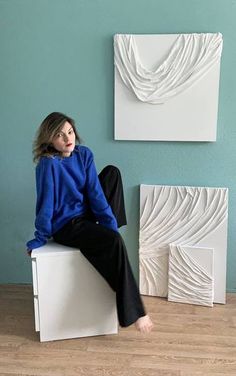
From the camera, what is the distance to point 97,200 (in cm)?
195

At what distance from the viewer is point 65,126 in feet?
6.15

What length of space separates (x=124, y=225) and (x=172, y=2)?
109 centimetres

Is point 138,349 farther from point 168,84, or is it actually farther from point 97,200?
point 168,84

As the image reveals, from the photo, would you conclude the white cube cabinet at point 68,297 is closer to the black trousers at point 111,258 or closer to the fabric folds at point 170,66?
the black trousers at point 111,258

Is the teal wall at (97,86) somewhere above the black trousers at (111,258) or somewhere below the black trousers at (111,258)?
above

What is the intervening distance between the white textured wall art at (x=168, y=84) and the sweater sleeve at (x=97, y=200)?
14.9 inches

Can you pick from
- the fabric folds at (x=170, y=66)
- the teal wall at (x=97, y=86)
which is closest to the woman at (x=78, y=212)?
the teal wall at (x=97, y=86)

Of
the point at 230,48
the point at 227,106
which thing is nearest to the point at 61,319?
the point at 227,106

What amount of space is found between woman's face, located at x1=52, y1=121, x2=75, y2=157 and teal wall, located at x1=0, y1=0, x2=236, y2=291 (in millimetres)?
384

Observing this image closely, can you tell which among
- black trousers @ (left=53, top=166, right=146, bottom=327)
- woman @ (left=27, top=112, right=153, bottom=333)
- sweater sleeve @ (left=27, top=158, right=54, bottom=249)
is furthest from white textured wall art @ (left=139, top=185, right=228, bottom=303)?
sweater sleeve @ (left=27, top=158, right=54, bottom=249)

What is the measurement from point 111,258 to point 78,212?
Result: 0.92 ft

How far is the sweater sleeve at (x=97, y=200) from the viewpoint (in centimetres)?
194

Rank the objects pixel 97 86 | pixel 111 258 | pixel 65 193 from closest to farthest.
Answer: pixel 111 258, pixel 65 193, pixel 97 86

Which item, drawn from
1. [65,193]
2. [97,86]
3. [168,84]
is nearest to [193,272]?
[65,193]
